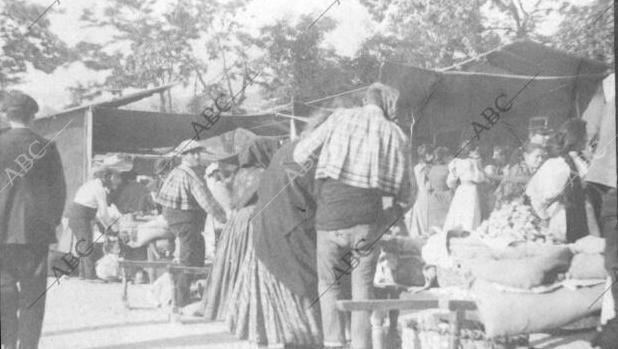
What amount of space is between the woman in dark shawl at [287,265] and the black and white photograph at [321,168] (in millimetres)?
12

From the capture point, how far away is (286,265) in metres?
3.92

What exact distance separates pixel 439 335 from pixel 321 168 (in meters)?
1.01

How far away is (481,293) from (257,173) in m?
1.65

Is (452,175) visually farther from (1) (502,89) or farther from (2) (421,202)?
(1) (502,89)

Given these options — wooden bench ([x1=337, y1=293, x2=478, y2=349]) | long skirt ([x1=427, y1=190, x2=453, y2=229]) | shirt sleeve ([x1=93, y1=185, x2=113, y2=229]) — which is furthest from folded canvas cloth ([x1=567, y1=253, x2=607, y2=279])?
shirt sleeve ([x1=93, y1=185, x2=113, y2=229])

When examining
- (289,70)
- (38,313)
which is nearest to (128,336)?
(38,313)

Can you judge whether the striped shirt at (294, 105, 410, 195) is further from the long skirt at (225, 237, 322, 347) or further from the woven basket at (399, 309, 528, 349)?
the long skirt at (225, 237, 322, 347)

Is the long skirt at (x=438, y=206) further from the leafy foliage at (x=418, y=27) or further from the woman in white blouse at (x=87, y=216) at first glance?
the woman in white blouse at (x=87, y=216)

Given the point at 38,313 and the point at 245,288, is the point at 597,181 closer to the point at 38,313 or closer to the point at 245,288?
the point at 245,288

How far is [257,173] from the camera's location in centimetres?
436

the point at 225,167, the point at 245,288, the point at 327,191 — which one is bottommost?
the point at 245,288

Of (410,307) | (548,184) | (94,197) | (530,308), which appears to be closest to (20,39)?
(94,197)

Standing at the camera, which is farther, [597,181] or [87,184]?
[87,184]

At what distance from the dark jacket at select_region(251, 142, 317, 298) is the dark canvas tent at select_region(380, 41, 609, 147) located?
109 centimetres
